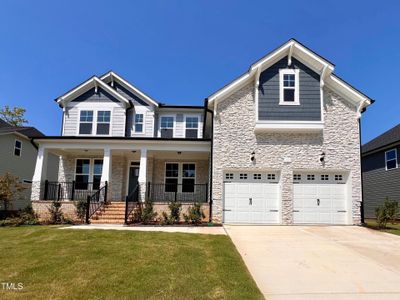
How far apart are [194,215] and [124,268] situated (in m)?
7.52

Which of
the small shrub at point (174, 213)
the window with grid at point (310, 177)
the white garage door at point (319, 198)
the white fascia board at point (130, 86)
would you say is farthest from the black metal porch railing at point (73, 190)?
the window with grid at point (310, 177)

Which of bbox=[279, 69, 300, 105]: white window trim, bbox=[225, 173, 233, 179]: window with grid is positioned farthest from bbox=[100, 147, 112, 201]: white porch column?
bbox=[279, 69, 300, 105]: white window trim

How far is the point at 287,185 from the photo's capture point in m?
13.9

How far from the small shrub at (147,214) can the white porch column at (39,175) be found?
18.3 feet

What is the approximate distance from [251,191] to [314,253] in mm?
6487

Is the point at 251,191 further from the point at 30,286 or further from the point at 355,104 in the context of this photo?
the point at 30,286

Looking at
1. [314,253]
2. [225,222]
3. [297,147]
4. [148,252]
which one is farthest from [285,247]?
[297,147]

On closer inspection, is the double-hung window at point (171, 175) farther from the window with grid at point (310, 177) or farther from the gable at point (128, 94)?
the window with grid at point (310, 177)

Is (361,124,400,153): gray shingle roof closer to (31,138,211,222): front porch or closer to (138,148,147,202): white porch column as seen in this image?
(31,138,211,222): front porch

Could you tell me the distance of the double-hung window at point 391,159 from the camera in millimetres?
19122

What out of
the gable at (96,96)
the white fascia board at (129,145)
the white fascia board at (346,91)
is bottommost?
the white fascia board at (129,145)

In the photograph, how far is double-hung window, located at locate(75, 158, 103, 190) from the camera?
59.6 feet

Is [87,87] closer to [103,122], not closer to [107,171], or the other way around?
[103,122]

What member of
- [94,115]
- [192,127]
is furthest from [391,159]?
[94,115]
